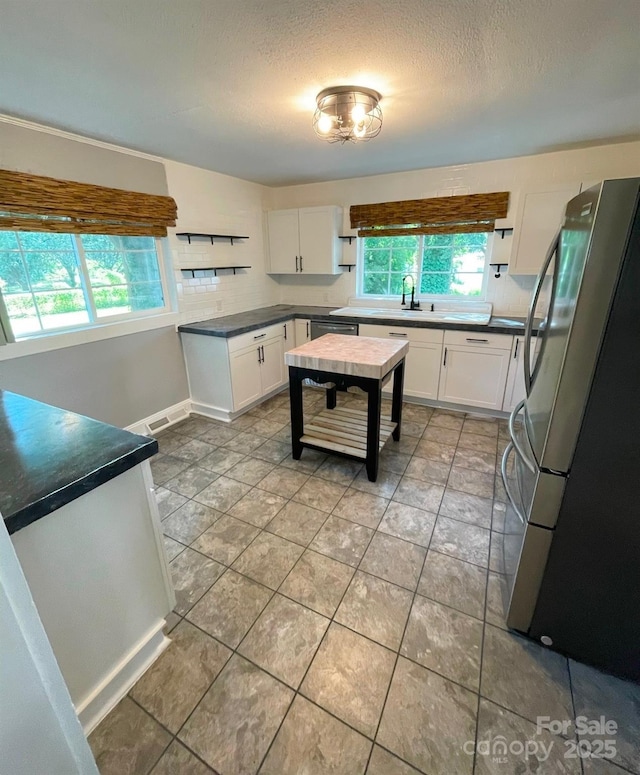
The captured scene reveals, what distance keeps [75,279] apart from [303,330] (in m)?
2.16

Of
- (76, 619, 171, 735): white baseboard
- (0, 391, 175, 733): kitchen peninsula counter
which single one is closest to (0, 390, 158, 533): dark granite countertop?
(0, 391, 175, 733): kitchen peninsula counter

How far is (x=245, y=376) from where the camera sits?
337 centimetres

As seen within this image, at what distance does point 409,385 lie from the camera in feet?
11.9

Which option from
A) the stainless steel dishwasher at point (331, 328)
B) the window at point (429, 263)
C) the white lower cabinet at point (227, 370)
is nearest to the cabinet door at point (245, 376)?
the white lower cabinet at point (227, 370)

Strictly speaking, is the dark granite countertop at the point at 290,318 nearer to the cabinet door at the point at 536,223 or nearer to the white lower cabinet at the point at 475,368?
the white lower cabinet at the point at 475,368

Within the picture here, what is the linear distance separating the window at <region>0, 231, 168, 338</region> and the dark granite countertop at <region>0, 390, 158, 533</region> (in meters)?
1.25

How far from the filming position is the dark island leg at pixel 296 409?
8.06ft

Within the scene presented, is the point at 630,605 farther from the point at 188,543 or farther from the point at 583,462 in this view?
the point at 188,543

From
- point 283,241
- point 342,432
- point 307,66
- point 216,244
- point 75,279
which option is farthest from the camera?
point 283,241

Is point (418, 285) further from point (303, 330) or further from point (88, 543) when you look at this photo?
point (88, 543)

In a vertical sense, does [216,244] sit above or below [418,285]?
above

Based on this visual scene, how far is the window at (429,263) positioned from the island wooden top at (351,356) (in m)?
1.51

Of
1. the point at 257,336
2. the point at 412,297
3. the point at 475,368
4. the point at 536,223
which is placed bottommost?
the point at 475,368

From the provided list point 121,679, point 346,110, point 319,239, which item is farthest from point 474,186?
point 121,679
